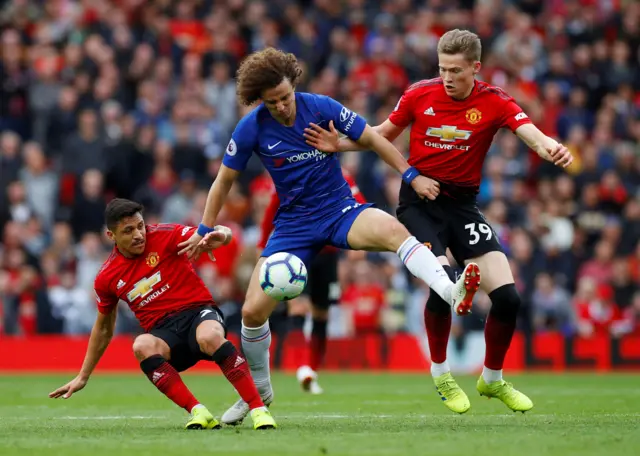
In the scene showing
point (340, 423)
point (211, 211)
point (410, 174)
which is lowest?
point (340, 423)

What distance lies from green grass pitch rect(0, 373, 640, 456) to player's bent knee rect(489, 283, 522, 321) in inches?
30.7

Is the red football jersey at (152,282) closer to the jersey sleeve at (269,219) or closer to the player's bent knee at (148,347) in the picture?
the player's bent knee at (148,347)

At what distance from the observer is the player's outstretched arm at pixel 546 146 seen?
330 inches

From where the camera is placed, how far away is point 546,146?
Result: 862cm

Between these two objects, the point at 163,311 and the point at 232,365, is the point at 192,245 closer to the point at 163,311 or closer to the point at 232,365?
the point at 163,311

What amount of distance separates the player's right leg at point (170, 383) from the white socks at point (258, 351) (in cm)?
74

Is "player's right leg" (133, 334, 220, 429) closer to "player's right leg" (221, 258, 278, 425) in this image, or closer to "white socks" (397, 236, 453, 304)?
"player's right leg" (221, 258, 278, 425)

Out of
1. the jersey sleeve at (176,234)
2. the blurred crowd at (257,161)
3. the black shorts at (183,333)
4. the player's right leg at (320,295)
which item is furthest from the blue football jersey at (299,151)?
the blurred crowd at (257,161)

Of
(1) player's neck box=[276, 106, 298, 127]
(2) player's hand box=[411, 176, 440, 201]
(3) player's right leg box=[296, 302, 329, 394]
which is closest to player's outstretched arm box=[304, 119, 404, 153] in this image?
(1) player's neck box=[276, 106, 298, 127]

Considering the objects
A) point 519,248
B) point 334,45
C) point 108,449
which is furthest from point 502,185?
point 108,449

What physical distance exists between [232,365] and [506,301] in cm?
217

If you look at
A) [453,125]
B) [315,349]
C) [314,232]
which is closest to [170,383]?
[314,232]

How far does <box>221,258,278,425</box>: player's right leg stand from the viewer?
28.6 ft

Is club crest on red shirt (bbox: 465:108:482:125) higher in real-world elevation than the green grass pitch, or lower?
higher
